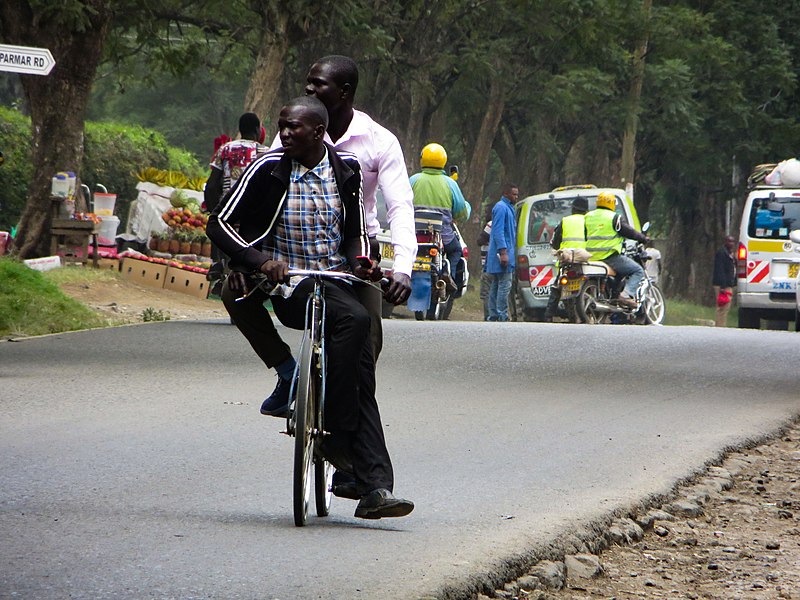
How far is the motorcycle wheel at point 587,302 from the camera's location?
21.0m

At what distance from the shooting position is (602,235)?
2081cm

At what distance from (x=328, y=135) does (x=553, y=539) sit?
1845 mm

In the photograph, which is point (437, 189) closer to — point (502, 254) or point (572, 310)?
point (502, 254)

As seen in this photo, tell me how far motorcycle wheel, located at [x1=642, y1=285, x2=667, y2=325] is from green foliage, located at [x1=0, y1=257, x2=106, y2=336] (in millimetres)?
8396

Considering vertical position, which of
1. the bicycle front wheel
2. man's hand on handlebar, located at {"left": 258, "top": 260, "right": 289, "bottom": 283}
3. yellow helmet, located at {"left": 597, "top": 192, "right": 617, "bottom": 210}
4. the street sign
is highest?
the street sign

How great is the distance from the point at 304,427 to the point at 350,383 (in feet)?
0.89

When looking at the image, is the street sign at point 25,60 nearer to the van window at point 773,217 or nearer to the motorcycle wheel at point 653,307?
the motorcycle wheel at point 653,307

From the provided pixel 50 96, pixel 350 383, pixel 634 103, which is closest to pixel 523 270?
pixel 50 96

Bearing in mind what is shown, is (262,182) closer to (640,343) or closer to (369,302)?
(369,302)

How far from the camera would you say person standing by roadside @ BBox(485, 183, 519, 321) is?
22.1m

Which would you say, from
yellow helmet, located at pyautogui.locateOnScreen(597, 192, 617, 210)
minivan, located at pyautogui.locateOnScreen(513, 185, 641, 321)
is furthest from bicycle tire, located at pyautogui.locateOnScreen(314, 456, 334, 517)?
minivan, located at pyautogui.locateOnScreen(513, 185, 641, 321)

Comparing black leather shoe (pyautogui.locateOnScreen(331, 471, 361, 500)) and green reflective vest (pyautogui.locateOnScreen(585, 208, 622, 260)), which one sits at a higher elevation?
green reflective vest (pyautogui.locateOnScreen(585, 208, 622, 260))

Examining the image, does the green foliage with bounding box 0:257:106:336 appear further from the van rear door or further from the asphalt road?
the van rear door

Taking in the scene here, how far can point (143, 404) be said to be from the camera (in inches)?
382
